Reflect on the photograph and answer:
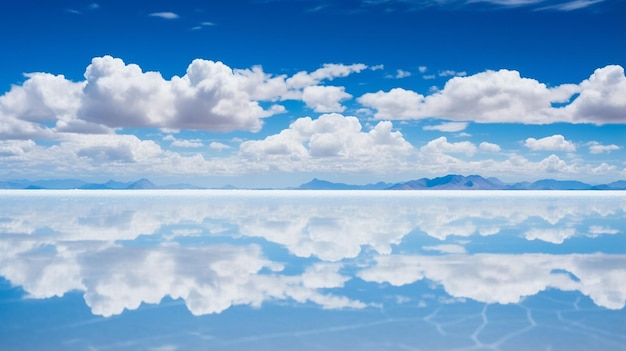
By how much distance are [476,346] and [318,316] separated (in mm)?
3753

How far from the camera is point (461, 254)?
22141 millimetres

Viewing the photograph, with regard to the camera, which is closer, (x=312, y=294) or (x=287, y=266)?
(x=312, y=294)

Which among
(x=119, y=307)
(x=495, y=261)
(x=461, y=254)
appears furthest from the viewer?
(x=461, y=254)

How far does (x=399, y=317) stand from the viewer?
39.9 ft

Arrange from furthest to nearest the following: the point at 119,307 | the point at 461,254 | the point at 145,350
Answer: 1. the point at 461,254
2. the point at 119,307
3. the point at 145,350

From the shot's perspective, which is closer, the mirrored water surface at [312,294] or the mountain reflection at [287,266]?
the mirrored water surface at [312,294]

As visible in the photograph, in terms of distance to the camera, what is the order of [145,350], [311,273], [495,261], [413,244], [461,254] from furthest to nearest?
1. [413,244]
2. [461,254]
3. [495,261]
4. [311,273]
5. [145,350]

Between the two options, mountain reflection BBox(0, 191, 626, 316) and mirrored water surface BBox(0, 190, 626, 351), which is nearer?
mirrored water surface BBox(0, 190, 626, 351)

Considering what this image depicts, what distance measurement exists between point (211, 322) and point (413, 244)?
1572 centimetres

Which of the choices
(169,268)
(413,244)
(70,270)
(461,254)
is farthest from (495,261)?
(70,270)

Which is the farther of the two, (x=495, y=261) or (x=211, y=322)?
(x=495, y=261)

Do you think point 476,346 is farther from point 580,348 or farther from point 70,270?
point 70,270

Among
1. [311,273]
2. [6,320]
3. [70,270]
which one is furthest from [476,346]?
[70,270]

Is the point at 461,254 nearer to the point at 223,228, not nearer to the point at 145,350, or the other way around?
the point at 145,350
